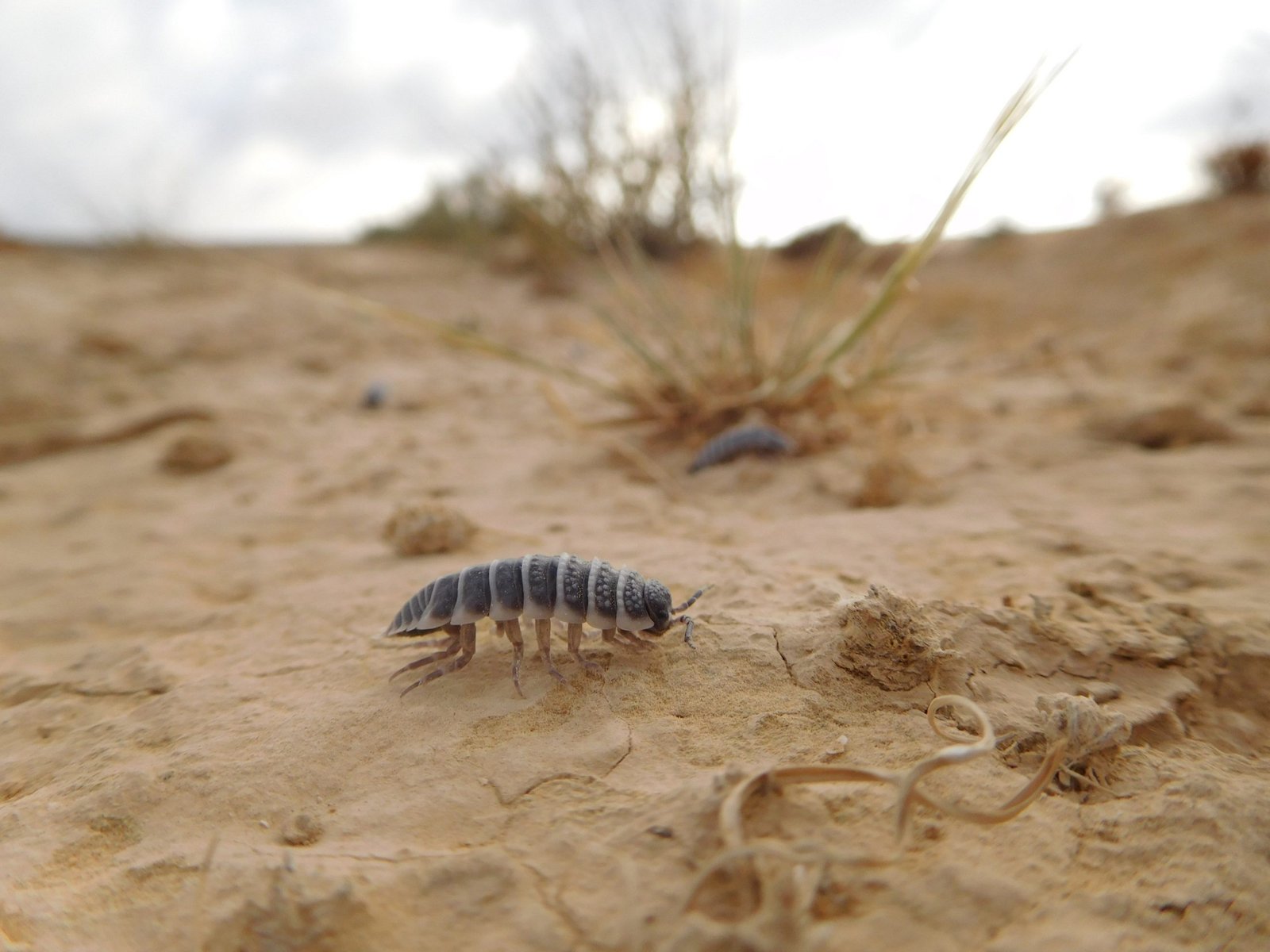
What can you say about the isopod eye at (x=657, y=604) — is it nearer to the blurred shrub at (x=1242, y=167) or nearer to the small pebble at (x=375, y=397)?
the small pebble at (x=375, y=397)

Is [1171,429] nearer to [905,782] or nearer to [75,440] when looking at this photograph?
[905,782]

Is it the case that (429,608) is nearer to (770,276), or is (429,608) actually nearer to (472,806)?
(472,806)

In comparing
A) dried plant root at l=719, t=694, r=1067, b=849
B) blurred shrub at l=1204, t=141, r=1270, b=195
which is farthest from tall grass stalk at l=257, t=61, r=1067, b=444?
blurred shrub at l=1204, t=141, r=1270, b=195

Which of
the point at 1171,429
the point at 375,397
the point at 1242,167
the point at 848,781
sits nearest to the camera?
the point at 848,781

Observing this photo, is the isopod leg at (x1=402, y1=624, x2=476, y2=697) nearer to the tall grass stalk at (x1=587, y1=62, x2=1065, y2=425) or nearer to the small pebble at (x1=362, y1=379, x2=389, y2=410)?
the tall grass stalk at (x1=587, y1=62, x2=1065, y2=425)

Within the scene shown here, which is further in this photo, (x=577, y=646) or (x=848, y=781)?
(x=577, y=646)

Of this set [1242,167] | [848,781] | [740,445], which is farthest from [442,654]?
[1242,167]

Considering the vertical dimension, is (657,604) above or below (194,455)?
below
